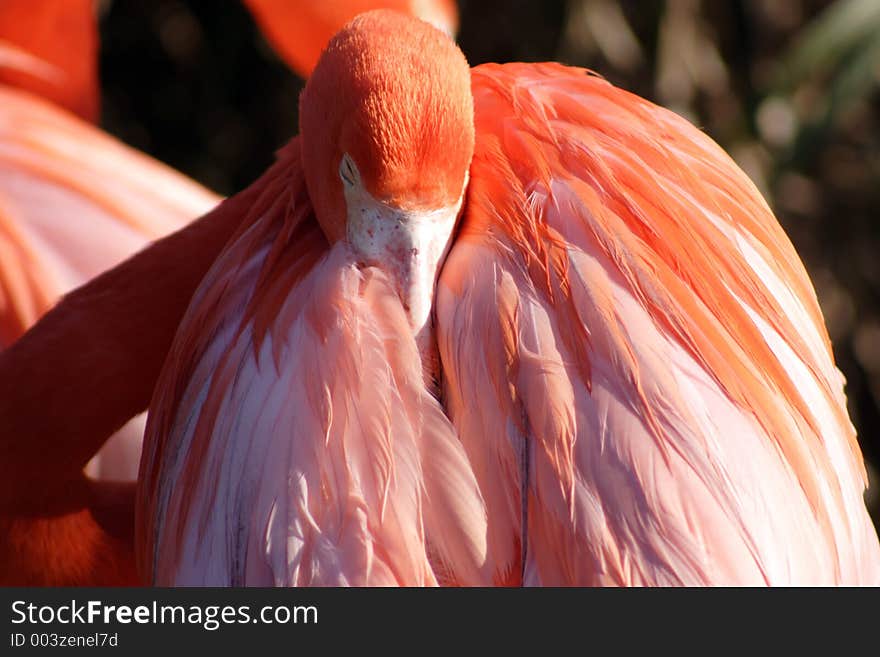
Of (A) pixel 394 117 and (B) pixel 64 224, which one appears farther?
(B) pixel 64 224

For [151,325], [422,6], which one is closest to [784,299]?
[151,325]

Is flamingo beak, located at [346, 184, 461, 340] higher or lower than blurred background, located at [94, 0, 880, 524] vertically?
lower

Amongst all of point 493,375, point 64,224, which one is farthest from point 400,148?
point 64,224

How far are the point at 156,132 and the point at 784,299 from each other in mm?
2792

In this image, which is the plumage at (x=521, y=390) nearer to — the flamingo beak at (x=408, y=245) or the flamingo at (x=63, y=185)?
the flamingo beak at (x=408, y=245)

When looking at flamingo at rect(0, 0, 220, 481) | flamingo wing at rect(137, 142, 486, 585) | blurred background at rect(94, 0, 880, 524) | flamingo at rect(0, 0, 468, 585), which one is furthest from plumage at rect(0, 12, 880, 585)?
blurred background at rect(94, 0, 880, 524)

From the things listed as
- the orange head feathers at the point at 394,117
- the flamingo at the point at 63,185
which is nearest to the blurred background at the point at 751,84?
the flamingo at the point at 63,185

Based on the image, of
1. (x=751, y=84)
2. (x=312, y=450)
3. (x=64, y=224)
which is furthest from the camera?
(x=751, y=84)

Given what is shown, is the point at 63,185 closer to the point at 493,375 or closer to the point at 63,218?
the point at 63,218

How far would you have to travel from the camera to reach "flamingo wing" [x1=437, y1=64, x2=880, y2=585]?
3.36 ft

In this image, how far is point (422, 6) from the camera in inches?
75.7

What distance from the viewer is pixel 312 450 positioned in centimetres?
Answer: 106

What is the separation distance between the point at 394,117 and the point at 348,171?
0.08 metres

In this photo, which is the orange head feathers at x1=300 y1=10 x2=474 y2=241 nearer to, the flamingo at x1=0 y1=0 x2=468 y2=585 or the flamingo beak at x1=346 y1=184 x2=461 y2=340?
the flamingo beak at x1=346 y1=184 x2=461 y2=340
